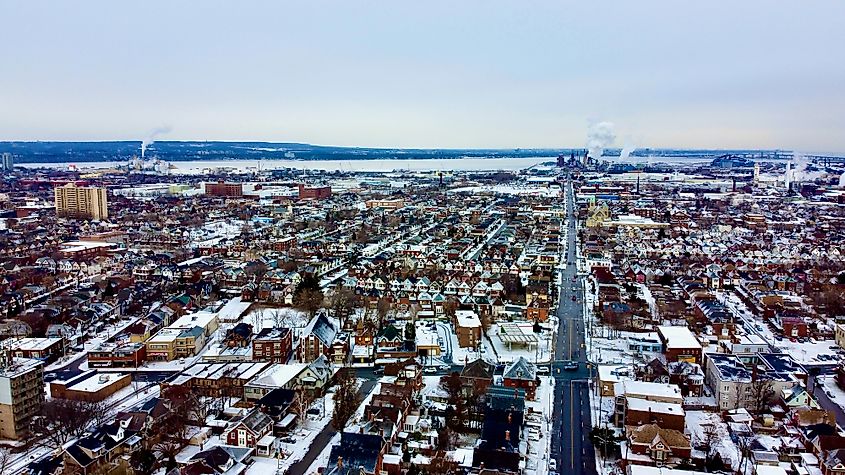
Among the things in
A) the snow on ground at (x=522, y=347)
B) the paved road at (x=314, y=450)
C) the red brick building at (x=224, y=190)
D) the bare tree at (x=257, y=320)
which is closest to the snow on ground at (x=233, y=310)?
the bare tree at (x=257, y=320)

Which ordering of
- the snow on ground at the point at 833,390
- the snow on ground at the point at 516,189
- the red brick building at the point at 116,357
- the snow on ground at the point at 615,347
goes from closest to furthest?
the snow on ground at the point at 833,390 < the red brick building at the point at 116,357 < the snow on ground at the point at 615,347 < the snow on ground at the point at 516,189

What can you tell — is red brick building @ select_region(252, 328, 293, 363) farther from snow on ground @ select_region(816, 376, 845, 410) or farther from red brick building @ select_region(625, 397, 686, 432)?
snow on ground @ select_region(816, 376, 845, 410)

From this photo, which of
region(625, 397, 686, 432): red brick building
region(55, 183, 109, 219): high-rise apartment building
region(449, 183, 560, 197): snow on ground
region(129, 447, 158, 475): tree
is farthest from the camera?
region(449, 183, 560, 197): snow on ground

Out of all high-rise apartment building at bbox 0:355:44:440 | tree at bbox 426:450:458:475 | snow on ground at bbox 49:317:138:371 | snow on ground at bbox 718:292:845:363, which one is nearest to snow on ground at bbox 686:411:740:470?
tree at bbox 426:450:458:475

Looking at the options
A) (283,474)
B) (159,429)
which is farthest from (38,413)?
(283,474)

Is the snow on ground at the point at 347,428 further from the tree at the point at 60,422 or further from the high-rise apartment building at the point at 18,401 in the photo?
the high-rise apartment building at the point at 18,401

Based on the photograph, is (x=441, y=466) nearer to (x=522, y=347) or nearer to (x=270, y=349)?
(x=270, y=349)

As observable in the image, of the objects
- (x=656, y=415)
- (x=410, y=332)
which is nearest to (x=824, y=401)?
(x=656, y=415)
